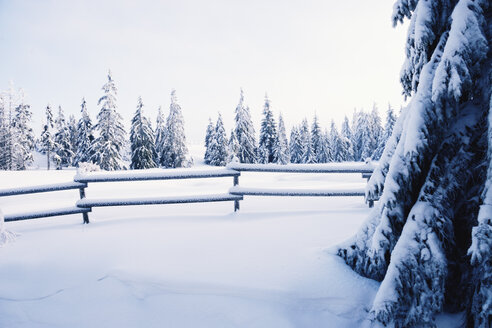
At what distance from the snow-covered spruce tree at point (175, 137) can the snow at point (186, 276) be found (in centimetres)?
4155

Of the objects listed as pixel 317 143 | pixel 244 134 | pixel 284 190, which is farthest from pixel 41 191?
pixel 317 143

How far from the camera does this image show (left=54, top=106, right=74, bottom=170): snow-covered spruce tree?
5315cm

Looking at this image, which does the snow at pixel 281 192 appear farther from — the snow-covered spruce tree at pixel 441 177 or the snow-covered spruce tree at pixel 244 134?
the snow-covered spruce tree at pixel 244 134

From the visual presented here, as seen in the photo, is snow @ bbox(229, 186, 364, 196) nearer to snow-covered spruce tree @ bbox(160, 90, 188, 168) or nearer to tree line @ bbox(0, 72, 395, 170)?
tree line @ bbox(0, 72, 395, 170)

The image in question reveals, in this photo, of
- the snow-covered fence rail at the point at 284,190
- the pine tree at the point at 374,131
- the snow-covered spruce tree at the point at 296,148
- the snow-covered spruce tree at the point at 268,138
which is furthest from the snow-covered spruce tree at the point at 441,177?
the pine tree at the point at 374,131

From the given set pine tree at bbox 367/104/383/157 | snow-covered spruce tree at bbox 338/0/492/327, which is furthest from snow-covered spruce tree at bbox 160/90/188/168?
snow-covered spruce tree at bbox 338/0/492/327

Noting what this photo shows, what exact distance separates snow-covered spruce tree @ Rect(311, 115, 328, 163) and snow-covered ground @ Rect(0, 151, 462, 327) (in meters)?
51.5

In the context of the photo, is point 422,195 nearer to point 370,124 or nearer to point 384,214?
point 384,214

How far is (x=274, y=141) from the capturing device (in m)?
47.6

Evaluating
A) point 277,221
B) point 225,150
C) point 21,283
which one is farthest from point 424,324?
point 225,150

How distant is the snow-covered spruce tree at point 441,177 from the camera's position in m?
2.36

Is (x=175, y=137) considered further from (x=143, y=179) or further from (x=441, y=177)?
(x=441, y=177)

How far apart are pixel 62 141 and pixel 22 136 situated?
618 centimetres

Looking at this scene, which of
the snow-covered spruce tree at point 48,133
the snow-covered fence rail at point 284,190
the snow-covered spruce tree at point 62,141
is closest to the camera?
the snow-covered fence rail at point 284,190
